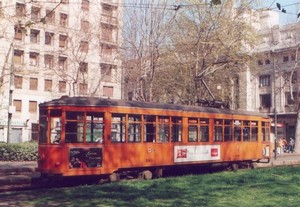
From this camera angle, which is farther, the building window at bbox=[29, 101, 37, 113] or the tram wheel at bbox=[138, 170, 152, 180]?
the building window at bbox=[29, 101, 37, 113]

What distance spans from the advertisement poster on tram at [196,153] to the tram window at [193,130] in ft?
1.17

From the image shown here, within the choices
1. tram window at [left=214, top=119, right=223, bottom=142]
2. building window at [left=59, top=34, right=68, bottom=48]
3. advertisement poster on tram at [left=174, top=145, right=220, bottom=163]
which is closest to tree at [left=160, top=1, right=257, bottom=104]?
tram window at [left=214, top=119, right=223, bottom=142]

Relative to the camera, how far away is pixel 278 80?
49000 millimetres

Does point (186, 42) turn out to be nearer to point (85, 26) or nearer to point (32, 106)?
point (85, 26)

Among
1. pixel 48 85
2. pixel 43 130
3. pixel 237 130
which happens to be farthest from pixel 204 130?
pixel 48 85

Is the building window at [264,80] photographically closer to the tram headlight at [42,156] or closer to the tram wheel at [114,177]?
the tram wheel at [114,177]

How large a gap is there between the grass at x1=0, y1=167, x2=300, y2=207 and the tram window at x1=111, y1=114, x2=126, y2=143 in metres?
2.29

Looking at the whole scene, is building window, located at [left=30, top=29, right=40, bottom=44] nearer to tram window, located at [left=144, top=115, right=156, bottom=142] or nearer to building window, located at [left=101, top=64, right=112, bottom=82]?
building window, located at [left=101, top=64, right=112, bottom=82]

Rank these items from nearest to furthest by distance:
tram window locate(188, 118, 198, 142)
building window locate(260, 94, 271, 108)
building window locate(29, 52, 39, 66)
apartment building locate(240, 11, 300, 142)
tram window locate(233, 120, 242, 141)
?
tram window locate(188, 118, 198, 142), tram window locate(233, 120, 242, 141), building window locate(29, 52, 39, 66), apartment building locate(240, 11, 300, 142), building window locate(260, 94, 271, 108)

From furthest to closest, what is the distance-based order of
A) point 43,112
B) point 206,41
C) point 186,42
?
point 186,42 → point 206,41 → point 43,112

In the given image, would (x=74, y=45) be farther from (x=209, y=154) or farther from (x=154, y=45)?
(x=209, y=154)

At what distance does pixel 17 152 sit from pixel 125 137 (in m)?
10.8

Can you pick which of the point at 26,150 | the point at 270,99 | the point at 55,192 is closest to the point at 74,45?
the point at 26,150

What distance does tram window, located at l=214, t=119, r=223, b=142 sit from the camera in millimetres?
18078
